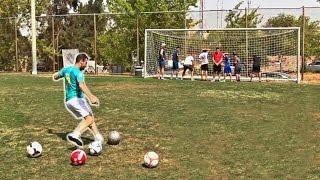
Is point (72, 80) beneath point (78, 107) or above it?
above

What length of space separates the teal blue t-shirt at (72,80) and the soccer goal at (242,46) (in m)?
16.7

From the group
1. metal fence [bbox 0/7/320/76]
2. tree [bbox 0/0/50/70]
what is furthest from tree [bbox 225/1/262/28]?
tree [bbox 0/0/50/70]

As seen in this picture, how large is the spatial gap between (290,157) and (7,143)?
507 centimetres

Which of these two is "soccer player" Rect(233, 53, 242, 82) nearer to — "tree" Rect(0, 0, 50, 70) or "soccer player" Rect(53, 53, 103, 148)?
"soccer player" Rect(53, 53, 103, 148)

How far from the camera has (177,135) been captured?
415 inches

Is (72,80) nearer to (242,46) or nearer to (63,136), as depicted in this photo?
(63,136)

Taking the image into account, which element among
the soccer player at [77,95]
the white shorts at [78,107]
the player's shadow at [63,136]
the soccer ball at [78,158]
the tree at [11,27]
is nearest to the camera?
the soccer ball at [78,158]

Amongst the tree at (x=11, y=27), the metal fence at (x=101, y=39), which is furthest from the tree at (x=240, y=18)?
the tree at (x=11, y=27)

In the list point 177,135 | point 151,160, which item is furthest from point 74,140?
point 177,135

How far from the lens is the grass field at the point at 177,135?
8.42 metres

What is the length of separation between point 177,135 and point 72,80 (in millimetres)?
2518

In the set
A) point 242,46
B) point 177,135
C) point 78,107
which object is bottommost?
point 177,135

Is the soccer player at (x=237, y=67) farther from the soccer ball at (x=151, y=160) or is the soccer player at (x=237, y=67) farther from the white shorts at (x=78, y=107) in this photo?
the soccer ball at (x=151, y=160)

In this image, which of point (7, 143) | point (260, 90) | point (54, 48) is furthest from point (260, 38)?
point (7, 143)
